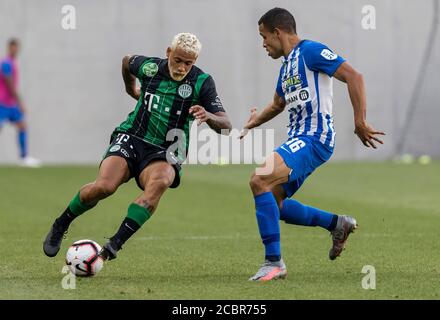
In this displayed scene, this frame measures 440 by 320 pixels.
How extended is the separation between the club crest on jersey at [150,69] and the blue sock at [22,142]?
1269cm

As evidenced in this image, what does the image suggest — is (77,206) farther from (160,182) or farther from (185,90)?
(185,90)

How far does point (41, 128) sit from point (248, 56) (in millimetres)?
4917

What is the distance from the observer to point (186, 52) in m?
7.65

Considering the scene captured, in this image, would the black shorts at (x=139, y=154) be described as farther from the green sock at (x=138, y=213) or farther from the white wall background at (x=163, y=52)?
the white wall background at (x=163, y=52)

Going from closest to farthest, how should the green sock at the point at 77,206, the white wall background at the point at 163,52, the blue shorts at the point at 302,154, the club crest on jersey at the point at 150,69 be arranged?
the blue shorts at the point at 302,154 < the green sock at the point at 77,206 < the club crest on jersey at the point at 150,69 < the white wall background at the point at 163,52

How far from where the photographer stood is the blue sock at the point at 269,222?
283 inches

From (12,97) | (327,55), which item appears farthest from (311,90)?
(12,97)

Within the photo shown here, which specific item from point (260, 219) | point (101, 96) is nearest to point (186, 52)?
point (260, 219)

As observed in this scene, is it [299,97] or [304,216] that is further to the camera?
[304,216]

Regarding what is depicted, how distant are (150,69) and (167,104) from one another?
1.12ft

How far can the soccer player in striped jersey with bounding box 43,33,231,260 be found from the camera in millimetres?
7660

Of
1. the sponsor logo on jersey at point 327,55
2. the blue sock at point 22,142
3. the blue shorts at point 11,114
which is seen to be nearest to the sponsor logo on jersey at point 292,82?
the sponsor logo on jersey at point 327,55

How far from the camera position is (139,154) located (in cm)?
→ 790

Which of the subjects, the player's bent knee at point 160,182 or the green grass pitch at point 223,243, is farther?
the player's bent knee at point 160,182
